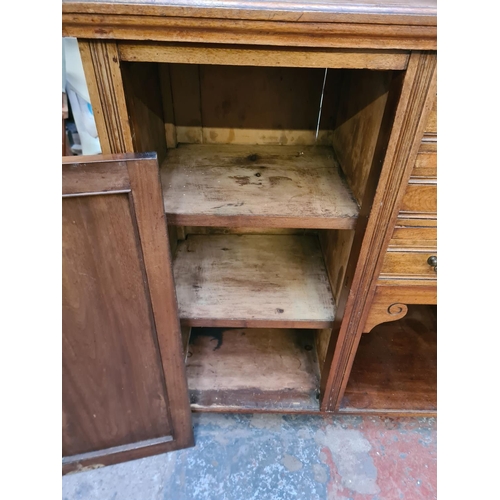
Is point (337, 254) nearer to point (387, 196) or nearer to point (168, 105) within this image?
point (387, 196)

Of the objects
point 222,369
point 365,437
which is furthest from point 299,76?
point 365,437

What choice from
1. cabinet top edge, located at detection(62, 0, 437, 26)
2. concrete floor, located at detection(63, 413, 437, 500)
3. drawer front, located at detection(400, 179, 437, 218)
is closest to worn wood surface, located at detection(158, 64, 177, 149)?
cabinet top edge, located at detection(62, 0, 437, 26)

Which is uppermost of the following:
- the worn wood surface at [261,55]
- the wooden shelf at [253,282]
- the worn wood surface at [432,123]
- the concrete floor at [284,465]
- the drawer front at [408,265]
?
the worn wood surface at [261,55]

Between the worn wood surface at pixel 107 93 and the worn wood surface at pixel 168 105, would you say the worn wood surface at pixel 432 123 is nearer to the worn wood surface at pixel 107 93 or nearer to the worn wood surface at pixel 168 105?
the worn wood surface at pixel 107 93

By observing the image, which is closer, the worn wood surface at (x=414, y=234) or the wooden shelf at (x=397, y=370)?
the worn wood surface at (x=414, y=234)

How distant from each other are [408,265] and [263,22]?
0.56m

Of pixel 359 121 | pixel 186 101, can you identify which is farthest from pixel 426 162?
pixel 186 101

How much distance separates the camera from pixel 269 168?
37.3 inches

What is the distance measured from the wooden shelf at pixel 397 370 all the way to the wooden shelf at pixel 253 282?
1.12ft

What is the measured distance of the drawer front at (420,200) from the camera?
698mm

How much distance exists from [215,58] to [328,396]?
0.90 m

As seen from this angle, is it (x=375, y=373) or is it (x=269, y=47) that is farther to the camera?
(x=375, y=373)

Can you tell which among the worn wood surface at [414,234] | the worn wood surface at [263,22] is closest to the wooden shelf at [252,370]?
the worn wood surface at [414,234]

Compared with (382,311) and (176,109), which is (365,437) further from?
(176,109)
